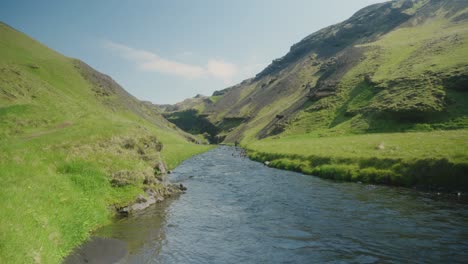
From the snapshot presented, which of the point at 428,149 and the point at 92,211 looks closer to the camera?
the point at 92,211

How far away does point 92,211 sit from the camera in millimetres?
22500

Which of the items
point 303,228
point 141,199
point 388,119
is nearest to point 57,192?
point 141,199

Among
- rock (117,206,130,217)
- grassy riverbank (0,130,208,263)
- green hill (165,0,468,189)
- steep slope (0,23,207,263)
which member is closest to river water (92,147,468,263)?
rock (117,206,130,217)

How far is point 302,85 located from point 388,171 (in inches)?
5690

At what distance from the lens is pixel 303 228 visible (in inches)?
900

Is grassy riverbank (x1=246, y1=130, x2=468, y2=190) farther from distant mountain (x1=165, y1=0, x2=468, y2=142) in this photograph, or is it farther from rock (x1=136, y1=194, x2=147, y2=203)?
rock (x1=136, y1=194, x2=147, y2=203)

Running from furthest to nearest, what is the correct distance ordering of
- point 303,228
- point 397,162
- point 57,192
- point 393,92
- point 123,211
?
point 393,92 → point 397,162 → point 123,211 → point 303,228 → point 57,192

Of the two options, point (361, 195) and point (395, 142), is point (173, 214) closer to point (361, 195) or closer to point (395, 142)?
point (361, 195)

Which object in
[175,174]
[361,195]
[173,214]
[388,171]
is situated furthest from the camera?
[175,174]

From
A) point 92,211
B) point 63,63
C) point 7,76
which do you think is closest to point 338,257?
point 92,211

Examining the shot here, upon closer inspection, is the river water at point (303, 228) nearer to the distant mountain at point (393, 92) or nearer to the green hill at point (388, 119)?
the green hill at point (388, 119)

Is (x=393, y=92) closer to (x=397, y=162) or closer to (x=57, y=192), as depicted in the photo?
(x=397, y=162)

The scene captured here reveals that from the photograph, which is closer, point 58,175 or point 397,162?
point 58,175

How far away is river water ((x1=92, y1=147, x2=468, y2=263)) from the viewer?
59.1 feet
